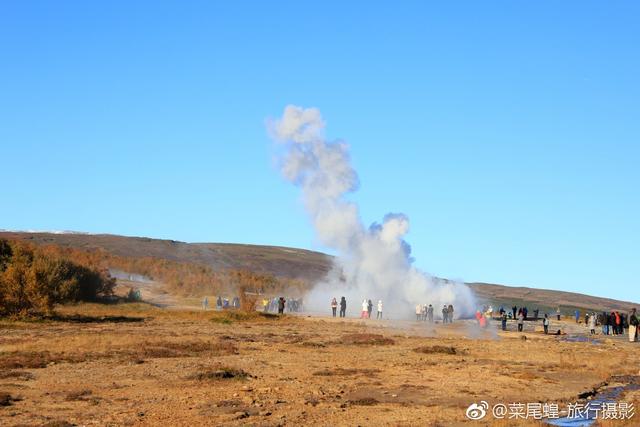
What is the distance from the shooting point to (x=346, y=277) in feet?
234

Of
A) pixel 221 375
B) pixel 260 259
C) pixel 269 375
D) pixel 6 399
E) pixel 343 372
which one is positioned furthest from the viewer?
pixel 260 259

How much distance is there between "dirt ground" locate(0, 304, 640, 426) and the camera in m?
16.7

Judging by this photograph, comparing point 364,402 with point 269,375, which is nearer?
point 364,402

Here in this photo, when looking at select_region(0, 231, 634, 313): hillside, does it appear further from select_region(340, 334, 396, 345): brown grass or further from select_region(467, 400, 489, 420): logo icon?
select_region(467, 400, 489, 420): logo icon

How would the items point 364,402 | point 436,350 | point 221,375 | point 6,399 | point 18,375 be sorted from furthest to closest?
point 436,350
point 221,375
point 18,375
point 364,402
point 6,399

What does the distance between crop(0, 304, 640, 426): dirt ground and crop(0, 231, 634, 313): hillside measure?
73873 mm

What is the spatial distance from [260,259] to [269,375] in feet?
393

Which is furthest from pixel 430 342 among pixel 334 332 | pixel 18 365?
pixel 18 365

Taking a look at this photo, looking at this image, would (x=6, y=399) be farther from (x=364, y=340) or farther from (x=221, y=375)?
(x=364, y=340)

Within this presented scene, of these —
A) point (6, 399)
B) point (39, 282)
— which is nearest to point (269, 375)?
point (6, 399)

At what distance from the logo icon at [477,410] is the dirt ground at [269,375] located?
332mm

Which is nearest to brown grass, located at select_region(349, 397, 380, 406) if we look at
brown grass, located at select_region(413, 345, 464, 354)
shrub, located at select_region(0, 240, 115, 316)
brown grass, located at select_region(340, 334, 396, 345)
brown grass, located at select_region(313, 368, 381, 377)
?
brown grass, located at select_region(313, 368, 381, 377)

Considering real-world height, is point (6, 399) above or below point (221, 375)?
below

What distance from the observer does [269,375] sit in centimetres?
2288
